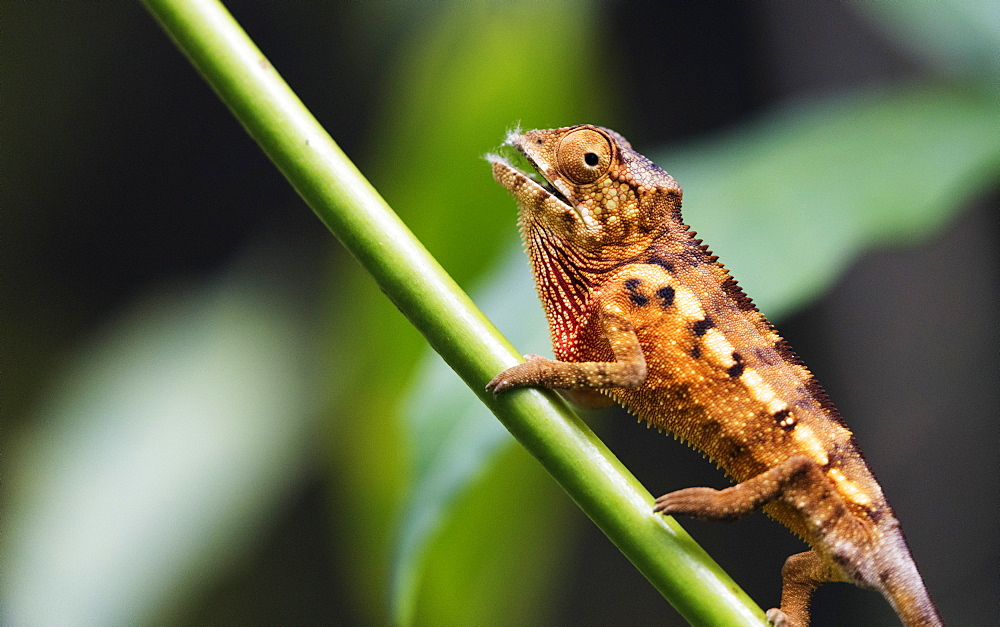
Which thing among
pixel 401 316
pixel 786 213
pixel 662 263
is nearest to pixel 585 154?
pixel 662 263

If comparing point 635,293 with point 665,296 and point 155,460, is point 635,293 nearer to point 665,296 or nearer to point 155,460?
point 665,296

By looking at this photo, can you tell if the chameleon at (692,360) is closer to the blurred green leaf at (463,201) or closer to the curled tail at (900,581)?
the curled tail at (900,581)

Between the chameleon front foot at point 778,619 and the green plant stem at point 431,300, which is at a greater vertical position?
the green plant stem at point 431,300

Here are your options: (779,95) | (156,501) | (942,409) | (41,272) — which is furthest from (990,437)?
(41,272)

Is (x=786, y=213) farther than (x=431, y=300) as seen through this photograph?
Yes

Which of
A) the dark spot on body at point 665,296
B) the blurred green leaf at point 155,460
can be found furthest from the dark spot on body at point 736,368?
the blurred green leaf at point 155,460

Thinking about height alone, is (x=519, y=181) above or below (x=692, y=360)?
above
